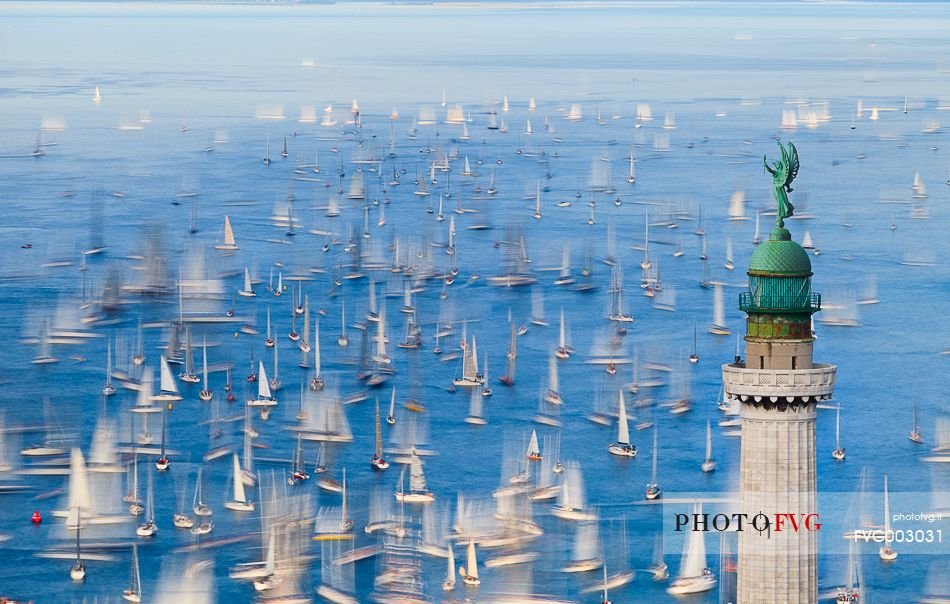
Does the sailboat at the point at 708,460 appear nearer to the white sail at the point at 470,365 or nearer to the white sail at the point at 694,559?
the white sail at the point at 694,559

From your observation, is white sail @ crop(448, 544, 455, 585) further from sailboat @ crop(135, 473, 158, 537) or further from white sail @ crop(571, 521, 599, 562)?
sailboat @ crop(135, 473, 158, 537)

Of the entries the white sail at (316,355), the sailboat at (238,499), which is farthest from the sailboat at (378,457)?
the white sail at (316,355)

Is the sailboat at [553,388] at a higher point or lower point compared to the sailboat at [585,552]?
higher

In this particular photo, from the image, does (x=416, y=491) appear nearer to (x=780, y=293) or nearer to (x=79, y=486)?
(x=79, y=486)

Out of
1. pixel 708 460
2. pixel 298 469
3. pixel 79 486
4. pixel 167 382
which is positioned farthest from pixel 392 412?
pixel 79 486

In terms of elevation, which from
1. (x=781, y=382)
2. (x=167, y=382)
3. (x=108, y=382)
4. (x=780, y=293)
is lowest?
(x=108, y=382)

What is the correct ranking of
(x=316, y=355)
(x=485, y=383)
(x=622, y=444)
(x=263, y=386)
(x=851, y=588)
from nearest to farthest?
(x=851, y=588) → (x=622, y=444) → (x=263, y=386) → (x=485, y=383) → (x=316, y=355)
